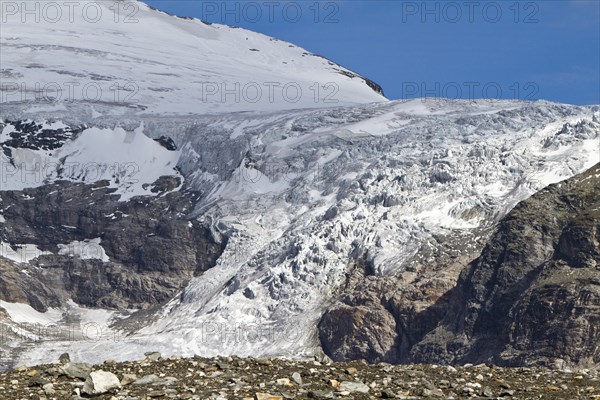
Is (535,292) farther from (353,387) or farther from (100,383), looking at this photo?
(100,383)

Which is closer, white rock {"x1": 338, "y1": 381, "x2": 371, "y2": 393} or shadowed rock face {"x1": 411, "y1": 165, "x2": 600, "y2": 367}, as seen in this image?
white rock {"x1": 338, "y1": 381, "x2": 371, "y2": 393}

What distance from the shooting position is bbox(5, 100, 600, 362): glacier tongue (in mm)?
148375

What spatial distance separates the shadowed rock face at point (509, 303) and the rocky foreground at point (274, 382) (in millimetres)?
83234

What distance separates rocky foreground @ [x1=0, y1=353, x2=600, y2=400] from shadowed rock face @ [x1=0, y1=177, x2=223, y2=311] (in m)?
135

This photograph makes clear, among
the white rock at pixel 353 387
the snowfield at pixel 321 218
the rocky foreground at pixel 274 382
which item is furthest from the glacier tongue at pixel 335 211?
the white rock at pixel 353 387

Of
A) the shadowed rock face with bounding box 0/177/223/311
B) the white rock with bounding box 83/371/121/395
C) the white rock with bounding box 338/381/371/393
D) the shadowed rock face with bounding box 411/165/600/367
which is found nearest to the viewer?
the white rock with bounding box 83/371/121/395

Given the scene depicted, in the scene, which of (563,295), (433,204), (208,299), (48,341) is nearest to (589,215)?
(563,295)

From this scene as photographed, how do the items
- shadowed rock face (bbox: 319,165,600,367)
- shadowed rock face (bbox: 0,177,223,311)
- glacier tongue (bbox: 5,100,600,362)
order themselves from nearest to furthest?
shadowed rock face (bbox: 319,165,600,367) → glacier tongue (bbox: 5,100,600,362) → shadowed rock face (bbox: 0,177,223,311)

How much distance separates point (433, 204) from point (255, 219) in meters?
22.4

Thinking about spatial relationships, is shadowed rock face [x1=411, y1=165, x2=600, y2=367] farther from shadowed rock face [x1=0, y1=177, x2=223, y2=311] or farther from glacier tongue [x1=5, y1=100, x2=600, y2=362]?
shadowed rock face [x1=0, y1=177, x2=223, y2=311]

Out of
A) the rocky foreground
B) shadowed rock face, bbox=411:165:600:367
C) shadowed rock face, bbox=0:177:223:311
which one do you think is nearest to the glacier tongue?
shadowed rock face, bbox=0:177:223:311

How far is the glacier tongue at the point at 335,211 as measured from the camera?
487ft

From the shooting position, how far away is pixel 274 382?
36.1 metres

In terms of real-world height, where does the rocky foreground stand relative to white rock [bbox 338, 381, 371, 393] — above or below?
below
